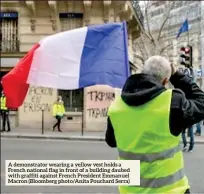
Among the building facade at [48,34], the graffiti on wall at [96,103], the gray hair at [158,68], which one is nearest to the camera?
the gray hair at [158,68]

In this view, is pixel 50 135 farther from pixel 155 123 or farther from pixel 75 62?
pixel 155 123

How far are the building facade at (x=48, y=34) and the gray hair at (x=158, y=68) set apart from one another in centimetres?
1587

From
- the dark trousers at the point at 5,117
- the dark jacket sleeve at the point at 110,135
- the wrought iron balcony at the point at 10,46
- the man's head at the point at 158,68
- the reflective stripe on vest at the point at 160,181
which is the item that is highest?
the wrought iron balcony at the point at 10,46

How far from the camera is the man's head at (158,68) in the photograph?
251cm

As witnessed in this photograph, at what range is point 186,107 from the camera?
242cm

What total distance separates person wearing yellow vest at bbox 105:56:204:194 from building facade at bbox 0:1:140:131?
1588cm

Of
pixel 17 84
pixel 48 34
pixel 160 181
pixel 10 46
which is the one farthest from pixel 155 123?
pixel 10 46

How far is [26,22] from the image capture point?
1967 cm

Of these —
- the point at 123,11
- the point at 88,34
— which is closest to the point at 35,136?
the point at 123,11

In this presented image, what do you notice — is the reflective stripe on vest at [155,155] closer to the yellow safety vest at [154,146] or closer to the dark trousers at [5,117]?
the yellow safety vest at [154,146]

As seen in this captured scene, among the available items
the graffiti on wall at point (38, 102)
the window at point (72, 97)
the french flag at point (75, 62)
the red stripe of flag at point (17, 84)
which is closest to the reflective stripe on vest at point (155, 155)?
the french flag at point (75, 62)

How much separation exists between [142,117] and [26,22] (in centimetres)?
1781

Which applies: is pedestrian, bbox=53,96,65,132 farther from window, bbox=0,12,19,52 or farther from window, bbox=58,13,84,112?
window, bbox=0,12,19,52

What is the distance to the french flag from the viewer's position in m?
3.72
